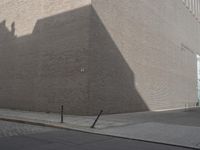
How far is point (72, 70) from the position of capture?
20828 mm

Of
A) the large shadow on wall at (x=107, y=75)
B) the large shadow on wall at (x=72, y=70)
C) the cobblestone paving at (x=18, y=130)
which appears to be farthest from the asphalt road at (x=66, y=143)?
the large shadow on wall at (x=107, y=75)

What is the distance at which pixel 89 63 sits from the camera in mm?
20047

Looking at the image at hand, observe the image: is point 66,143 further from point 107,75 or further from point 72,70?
point 107,75

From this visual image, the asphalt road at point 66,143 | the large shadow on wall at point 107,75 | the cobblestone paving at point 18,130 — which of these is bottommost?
the asphalt road at point 66,143

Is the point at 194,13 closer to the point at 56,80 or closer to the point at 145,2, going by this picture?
the point at 145,2

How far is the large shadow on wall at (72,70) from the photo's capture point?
2025cm

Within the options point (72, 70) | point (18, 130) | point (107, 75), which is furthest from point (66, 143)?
point (107, 75)

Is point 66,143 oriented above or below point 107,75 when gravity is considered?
below

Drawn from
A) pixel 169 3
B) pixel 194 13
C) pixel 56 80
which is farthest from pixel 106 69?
pixel 194 13

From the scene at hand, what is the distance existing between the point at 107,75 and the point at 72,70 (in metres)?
2.66

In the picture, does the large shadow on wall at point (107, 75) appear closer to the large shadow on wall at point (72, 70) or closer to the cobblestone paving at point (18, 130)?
the large shadow on wall at point (72, 70)

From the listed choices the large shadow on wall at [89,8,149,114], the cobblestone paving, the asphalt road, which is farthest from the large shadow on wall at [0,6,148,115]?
the asphalt road

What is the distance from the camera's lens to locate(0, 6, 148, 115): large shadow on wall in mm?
20250

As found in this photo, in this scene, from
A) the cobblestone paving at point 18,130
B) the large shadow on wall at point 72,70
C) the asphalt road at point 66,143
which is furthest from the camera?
the large shadow on wall at point 72,70
